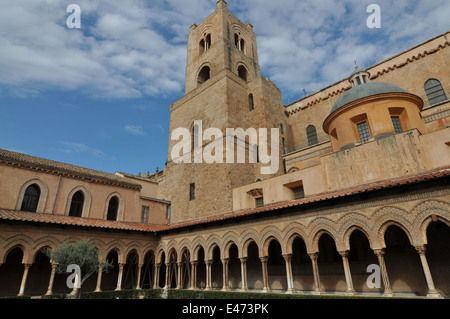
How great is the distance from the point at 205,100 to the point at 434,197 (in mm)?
17390

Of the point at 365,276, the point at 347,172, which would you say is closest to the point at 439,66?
the point at 347,172

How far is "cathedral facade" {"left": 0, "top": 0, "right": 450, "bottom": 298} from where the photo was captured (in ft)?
33.6

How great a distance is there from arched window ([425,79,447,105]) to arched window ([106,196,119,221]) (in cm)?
2318

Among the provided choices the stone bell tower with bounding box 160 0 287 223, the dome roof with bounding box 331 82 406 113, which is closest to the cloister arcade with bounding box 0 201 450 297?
the stone bell tower with bounding box 160 0 287 223

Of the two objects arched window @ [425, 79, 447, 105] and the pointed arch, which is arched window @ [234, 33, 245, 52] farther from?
the pointed arch

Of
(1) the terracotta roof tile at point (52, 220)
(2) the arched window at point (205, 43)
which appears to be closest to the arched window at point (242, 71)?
(2) the arched window at point (205, 43)

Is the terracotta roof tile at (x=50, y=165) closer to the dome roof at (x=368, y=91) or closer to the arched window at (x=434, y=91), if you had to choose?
the dome roof at (x=368, y=91)

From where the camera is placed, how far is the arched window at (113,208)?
19531 millimetres

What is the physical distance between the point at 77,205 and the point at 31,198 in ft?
8.70

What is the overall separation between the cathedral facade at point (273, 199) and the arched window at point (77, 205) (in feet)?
0.24

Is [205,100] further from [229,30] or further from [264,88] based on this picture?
[229,30]

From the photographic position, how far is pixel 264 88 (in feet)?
73.8

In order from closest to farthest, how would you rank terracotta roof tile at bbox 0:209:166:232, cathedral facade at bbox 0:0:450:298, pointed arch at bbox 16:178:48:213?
1. cathedral facade at bbox 0:0:450:298
2. terracotta roof tile at bbox 0:209:166:232
3. pointed arch at bbox 16:178:48:213

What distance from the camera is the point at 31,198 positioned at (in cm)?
1611
